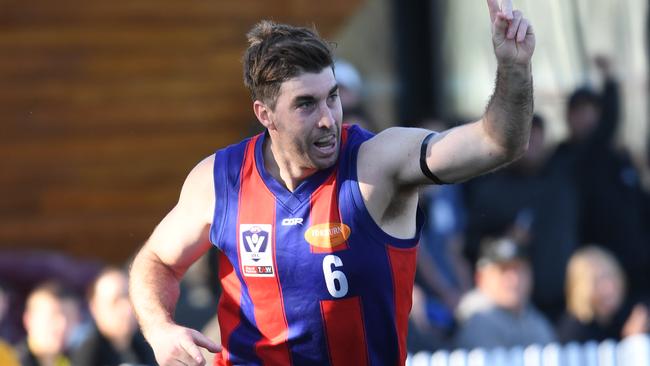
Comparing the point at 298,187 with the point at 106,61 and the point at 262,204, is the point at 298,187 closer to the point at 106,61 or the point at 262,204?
the point at 262,204

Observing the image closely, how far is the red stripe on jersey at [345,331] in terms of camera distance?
17.1 ft

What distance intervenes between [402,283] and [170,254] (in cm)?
95

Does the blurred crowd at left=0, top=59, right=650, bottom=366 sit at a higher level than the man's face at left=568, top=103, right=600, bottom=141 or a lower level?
Result: lower

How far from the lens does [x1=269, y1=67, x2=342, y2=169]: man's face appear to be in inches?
203

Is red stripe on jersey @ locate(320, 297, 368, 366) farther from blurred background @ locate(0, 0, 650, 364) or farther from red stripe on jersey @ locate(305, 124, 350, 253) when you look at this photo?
blurred background @ locate(0, 0, 650, 364)

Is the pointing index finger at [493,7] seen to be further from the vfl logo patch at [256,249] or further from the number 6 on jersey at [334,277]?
the vfl logo patch at [256,249]

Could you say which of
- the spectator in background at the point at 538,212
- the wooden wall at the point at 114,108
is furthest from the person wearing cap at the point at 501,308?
the wooden wall at the point at 114,108

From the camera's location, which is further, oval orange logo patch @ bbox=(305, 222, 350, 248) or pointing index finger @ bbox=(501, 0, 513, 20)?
oval orange logo patch @ bbox=(305, 222, 350, 248)

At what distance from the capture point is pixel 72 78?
Result: 39.7 ft

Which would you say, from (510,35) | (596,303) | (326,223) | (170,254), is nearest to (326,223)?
(326,223)

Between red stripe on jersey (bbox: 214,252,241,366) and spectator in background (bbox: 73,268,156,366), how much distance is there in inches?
140

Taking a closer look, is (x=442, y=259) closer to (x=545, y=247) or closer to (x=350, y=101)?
(x=545, y=247)

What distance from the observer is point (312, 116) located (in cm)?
517

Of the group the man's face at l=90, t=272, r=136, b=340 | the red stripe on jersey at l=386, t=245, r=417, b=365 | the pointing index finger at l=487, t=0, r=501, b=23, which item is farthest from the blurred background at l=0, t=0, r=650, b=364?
the pointing index finger at l=487, t=0, r=501, b=23
